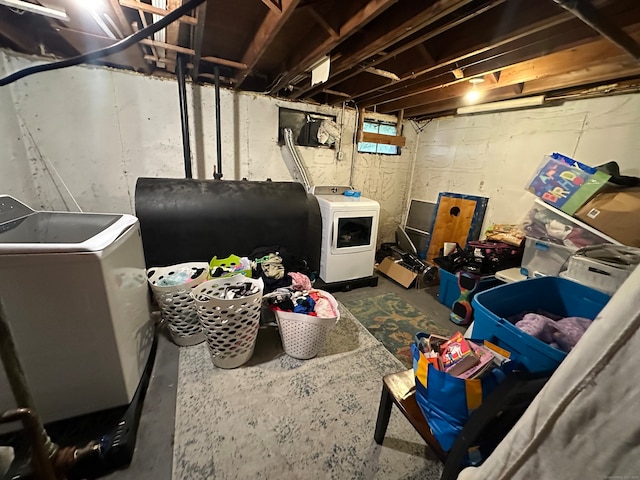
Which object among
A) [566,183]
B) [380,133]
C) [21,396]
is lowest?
[21,396]

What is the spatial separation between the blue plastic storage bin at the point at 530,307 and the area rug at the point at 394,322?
1032mm

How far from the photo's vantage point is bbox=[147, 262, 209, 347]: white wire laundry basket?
5.57 ft

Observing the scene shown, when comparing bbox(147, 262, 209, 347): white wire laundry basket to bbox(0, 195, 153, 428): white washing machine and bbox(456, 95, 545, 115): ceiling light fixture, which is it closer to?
bbox(0, 195, 153, 428): white washing machine

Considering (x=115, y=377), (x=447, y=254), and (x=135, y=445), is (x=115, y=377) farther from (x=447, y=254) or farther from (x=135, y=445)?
(x=447, y=254)

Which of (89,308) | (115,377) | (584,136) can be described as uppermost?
(584,136)

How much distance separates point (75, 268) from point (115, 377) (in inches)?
22.6

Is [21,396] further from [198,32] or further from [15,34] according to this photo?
[15,34]

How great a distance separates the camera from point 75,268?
1.07 metres

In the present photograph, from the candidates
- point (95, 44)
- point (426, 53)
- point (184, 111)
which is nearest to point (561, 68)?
point (426, 53)

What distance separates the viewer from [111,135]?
8.11 feet

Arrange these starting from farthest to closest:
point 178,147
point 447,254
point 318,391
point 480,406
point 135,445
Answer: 1. point 447,254
2. point 178,147
3. point 318,391
4. point 135,445
5. point 480,406

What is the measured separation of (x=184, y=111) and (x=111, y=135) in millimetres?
750

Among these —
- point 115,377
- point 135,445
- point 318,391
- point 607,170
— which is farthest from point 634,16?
point 135,445

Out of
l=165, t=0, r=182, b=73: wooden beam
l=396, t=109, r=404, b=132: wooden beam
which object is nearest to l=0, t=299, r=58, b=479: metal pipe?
l=165, t=0, r=182, b=73: wooden beam
